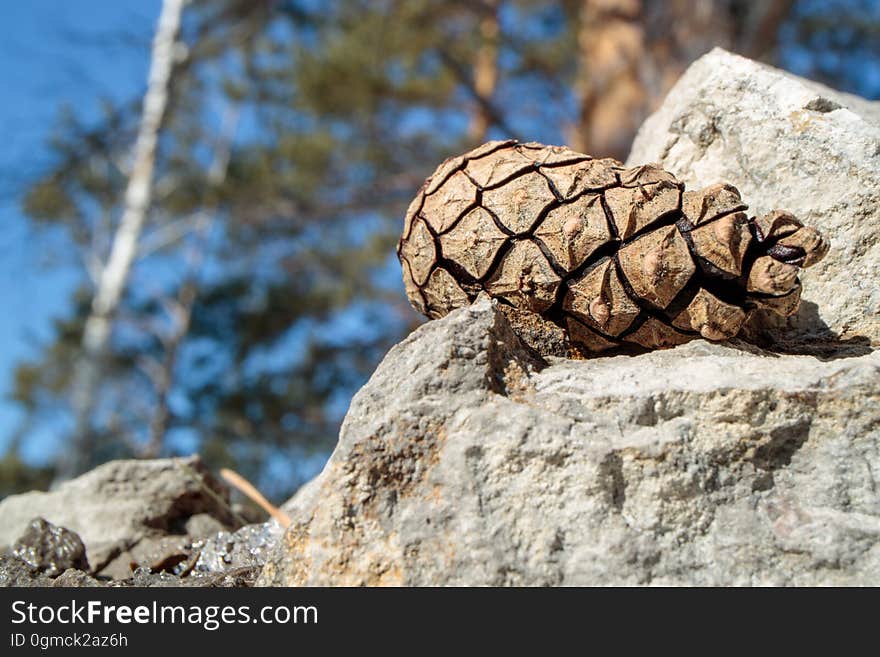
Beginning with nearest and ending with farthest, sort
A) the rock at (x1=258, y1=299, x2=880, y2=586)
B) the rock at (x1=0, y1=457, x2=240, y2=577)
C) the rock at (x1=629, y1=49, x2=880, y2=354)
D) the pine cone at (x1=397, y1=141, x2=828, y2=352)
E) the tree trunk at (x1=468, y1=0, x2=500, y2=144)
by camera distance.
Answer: the rock at (x1=258, y1=299, x2=880, y2=586) < the pine cone at (x1=397, y1=141, x2=828, y2=352) < the rock at (x1=629, y1=49, x2=880, y2=354) < the rock at (x1=0, y1=457, x2=240, y2=577) < the tree trunk at (x1=468, y1=0, x2=500, y2=144)

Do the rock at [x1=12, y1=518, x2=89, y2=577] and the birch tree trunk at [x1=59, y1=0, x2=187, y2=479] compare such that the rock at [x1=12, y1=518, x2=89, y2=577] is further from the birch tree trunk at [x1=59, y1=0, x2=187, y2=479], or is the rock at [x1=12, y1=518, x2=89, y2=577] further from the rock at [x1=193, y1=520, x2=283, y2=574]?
the birch tree trunk at [x1=59, y1=0, x2=187, y2=479]

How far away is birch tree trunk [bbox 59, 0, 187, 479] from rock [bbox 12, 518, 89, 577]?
610 centimetres

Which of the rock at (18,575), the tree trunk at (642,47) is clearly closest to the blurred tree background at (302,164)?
the tree trunk at (642,47)

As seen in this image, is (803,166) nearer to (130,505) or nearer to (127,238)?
(130,505)

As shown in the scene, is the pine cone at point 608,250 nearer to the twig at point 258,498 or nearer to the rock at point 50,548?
the twig at point 258,498

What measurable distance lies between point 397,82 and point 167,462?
5.95 meters

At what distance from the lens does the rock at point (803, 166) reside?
1.63 meters

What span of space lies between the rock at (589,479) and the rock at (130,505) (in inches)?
36.3

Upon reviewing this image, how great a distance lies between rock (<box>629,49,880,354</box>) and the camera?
1634mm

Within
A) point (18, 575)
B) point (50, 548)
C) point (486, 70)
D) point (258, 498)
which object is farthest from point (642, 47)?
point (18, 575)

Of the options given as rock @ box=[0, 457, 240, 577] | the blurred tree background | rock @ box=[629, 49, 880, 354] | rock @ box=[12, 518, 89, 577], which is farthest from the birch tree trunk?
rock @ box=[629, 49, 880, 354]

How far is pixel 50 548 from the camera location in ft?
5.64

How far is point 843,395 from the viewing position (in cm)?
125
